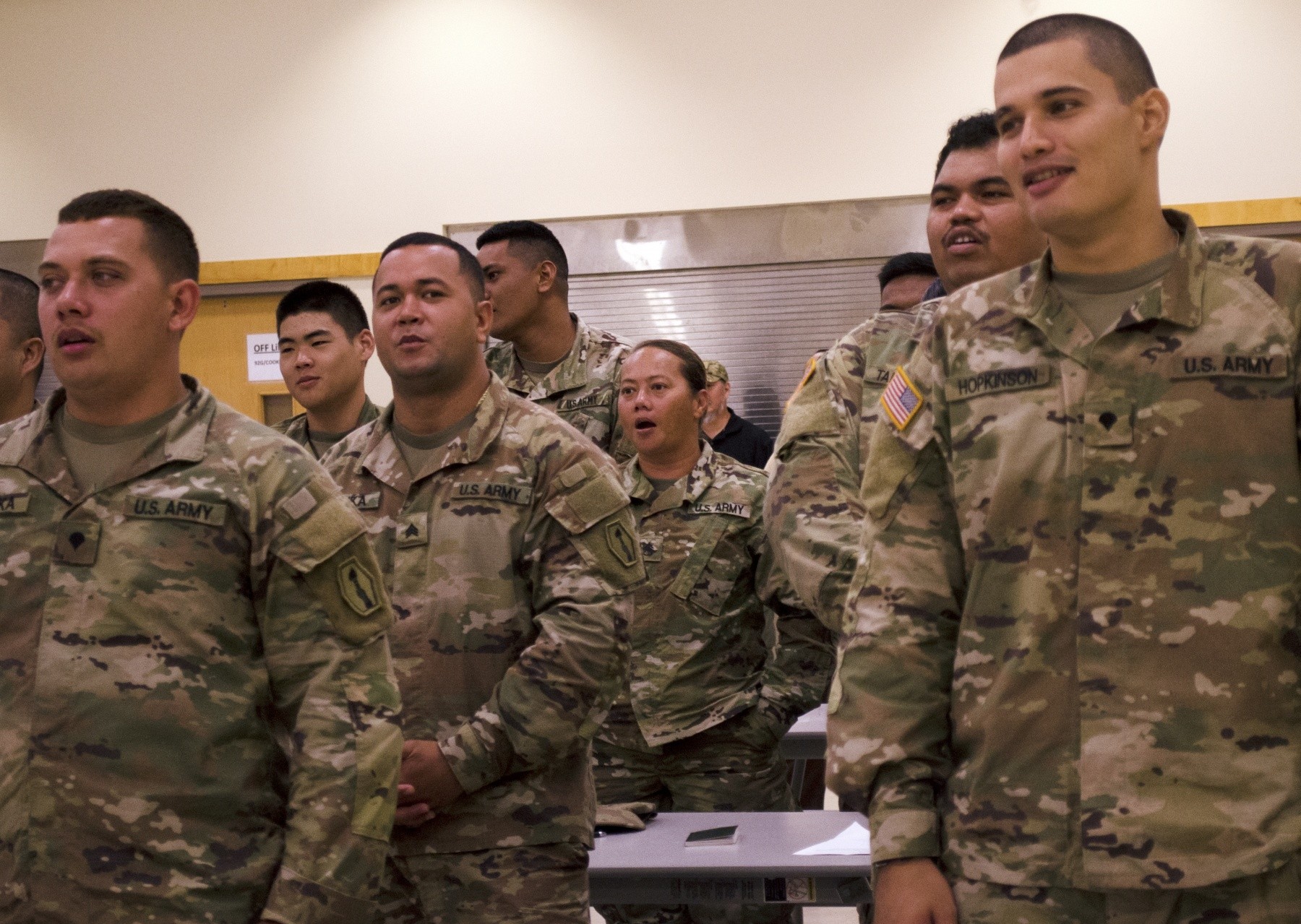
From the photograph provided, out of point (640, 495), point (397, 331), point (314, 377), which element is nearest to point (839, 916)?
point (640, 495)

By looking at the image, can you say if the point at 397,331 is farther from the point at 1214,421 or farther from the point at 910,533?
the point at 1214,421

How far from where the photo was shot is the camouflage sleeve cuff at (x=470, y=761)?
219cm

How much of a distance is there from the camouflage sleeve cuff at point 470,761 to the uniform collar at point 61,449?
709 millimetres

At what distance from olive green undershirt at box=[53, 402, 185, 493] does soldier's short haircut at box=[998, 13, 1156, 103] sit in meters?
1.26

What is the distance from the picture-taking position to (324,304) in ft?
12.9

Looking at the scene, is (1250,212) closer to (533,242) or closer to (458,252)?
(533,242)

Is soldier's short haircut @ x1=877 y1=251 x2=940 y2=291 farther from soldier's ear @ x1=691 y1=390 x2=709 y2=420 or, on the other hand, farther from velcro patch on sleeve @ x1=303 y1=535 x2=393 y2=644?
velcro patch on sleeve @ x1=303 y1=535 x2=393 y2=644

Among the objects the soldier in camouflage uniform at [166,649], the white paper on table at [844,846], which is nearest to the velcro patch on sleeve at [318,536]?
the soldier in camouflage uniform at [166,649]

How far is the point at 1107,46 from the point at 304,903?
4.78 ft

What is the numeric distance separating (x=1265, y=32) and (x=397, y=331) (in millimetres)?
4897

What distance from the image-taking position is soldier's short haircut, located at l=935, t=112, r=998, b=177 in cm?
215

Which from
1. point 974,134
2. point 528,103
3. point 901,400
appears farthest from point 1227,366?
point 528,103

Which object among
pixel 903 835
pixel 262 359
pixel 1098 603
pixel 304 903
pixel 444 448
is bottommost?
pixel 304 903

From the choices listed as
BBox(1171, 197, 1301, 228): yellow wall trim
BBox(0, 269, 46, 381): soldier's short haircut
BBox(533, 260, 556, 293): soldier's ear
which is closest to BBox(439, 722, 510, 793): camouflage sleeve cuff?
BBox(0, 269, 46, 381): soldier's short haircut
